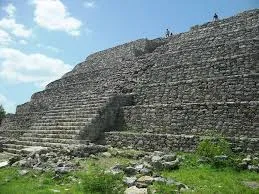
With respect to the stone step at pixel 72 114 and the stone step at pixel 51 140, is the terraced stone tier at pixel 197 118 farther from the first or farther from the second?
the stone step at pixel 51 140

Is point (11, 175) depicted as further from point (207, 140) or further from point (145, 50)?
point (145, 50)

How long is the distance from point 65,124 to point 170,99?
5.11 meters

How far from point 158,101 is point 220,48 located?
4.17 meters

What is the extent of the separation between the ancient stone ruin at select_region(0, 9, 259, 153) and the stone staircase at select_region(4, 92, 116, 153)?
4cm

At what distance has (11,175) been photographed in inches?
471

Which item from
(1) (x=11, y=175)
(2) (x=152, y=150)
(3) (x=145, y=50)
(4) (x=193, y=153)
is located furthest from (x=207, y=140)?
(3) (x=145, y=50)

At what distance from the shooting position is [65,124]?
18.1 metres

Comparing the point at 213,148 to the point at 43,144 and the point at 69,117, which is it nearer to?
the point at 43,144

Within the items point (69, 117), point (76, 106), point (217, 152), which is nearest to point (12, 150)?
point (69, 117)

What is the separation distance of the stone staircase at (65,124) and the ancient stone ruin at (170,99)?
0.14 feet

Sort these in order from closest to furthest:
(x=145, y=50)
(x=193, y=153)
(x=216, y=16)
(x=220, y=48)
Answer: (x=193, y=153) < (x=220, y=48) < (x=145, y=50) < (x=216, y=16)

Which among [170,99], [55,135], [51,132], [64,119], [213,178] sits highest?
[170,99]

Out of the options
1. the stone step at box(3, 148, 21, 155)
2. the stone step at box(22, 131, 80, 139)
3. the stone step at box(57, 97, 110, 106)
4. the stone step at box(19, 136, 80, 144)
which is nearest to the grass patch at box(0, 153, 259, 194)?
the stone step at box(19, 136, 80, 144)

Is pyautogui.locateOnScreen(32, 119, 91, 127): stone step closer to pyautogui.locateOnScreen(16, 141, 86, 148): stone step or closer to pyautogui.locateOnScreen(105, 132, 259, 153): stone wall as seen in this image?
pyautogui.locateOnScreen(105, 132, 259, 153): stone wall
